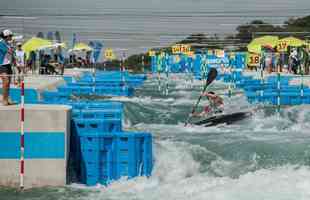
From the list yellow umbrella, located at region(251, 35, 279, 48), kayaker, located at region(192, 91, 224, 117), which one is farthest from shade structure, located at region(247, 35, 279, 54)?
kayaker, located at region(192, 91, 224, 117)

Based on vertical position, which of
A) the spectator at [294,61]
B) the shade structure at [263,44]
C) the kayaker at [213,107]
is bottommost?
the kayaker at [213,107]

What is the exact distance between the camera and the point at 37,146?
1032 centimetres

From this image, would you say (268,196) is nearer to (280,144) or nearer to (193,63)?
(280,144)

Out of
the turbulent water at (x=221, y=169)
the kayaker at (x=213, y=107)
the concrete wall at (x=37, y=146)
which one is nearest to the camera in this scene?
the turbulent water at (x=221, y=169)

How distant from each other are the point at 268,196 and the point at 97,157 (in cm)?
297

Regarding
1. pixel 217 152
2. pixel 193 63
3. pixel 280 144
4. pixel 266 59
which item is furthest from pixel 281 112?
pixel 193 63

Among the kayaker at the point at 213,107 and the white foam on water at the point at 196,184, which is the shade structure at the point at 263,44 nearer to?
the kayaker at the point at 213,107

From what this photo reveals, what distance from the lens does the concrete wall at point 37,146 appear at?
10258 millimetres

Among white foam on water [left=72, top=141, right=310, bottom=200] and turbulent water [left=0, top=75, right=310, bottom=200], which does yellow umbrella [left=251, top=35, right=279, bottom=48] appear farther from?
white foam on water [left=72, top=141, right=310, bottom=200]

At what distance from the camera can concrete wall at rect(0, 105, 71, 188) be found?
404 inches

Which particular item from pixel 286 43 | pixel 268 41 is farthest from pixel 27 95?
pixel 268 41

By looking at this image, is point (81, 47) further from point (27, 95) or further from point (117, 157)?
point (117, 157)

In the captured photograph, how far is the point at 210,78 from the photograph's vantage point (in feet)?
65.4

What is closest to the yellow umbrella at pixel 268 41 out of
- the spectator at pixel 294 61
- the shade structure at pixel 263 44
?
the shade structure at pixel 263 44
